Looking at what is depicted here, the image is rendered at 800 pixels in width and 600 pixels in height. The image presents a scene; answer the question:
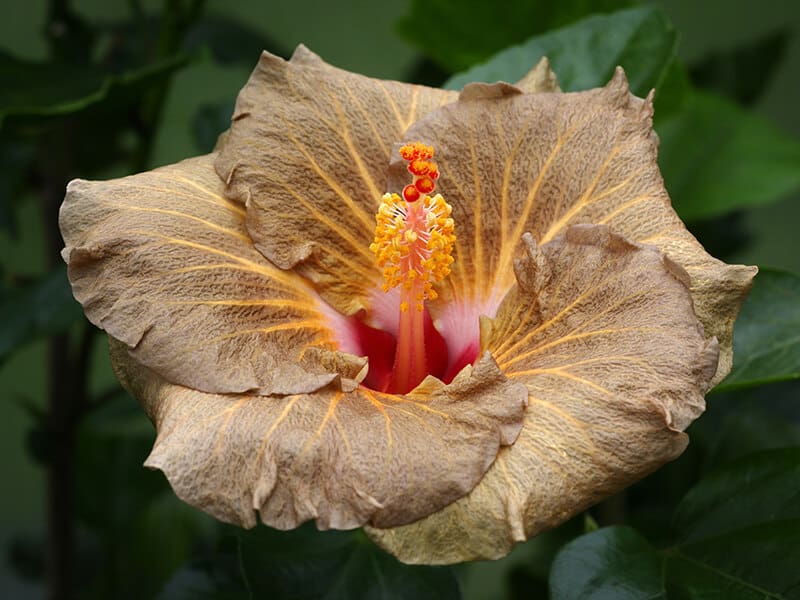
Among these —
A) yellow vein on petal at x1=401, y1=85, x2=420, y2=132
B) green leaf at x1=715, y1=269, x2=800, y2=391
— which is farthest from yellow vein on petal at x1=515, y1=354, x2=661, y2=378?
yellow vein on petal at x1=401, y1=85, x2=420, y2=132

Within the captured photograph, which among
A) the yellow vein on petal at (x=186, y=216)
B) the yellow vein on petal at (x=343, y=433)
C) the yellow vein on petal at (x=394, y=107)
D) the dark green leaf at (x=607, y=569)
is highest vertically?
the yellow vein on petal at (x=394, y=107)

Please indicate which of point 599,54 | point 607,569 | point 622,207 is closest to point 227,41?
point 599,54

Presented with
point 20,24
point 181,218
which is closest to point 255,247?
point 181,218

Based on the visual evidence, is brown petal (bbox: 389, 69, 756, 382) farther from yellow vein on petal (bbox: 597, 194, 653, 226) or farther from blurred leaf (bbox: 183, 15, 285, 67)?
blurred leaf (bbox: 183, 15, 285, 67)

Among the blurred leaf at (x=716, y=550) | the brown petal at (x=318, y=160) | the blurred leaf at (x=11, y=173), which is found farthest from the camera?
the blurred leaf at (x=11, y=173)

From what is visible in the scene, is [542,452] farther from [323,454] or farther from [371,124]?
[371,124]

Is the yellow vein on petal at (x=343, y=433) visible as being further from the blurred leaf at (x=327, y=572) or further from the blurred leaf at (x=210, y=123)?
the blurred leaf at (x=210, y=123)

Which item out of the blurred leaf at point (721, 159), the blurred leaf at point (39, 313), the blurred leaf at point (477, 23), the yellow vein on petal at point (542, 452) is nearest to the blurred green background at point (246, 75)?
the blurred leaf at point (721, 159)
